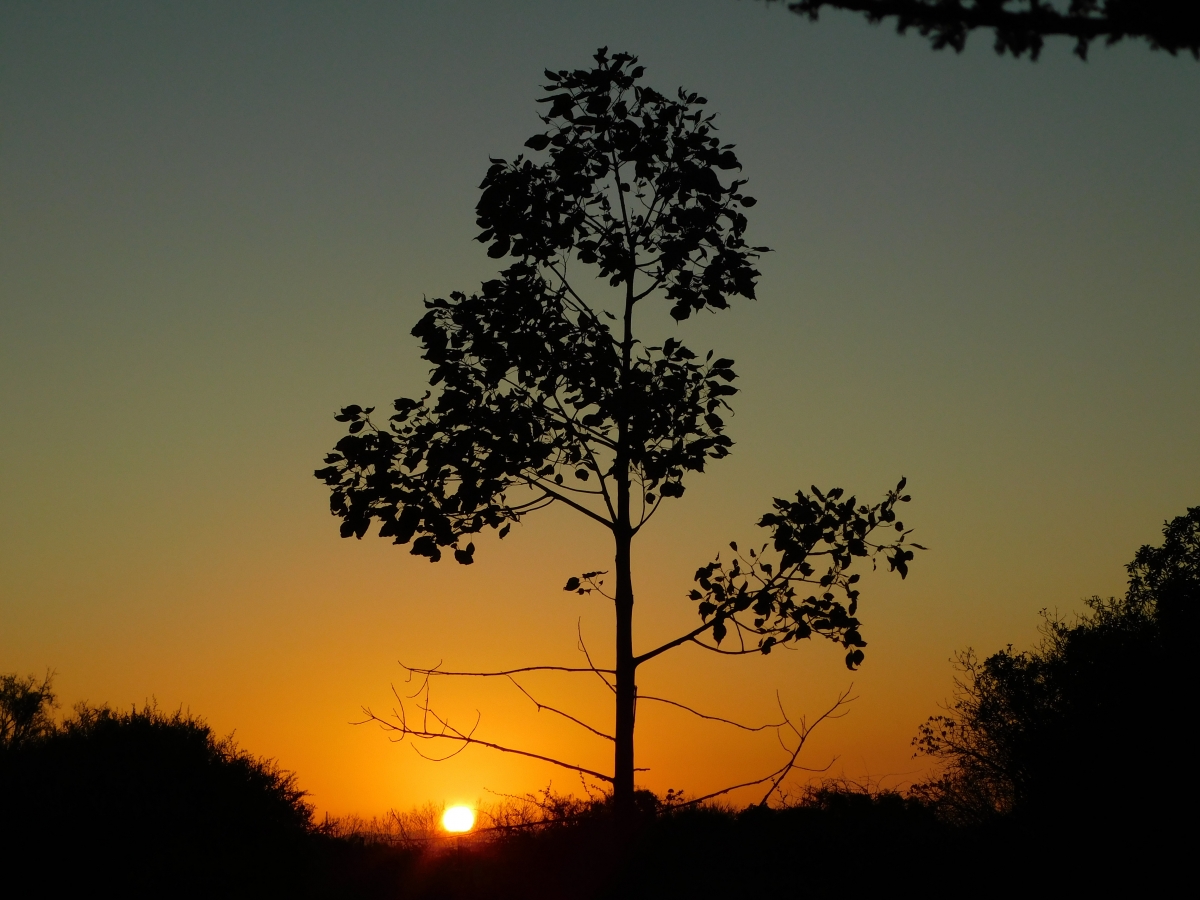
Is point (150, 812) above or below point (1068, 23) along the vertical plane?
below

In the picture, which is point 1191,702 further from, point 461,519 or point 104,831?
point 104,831

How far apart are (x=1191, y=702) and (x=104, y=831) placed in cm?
2031

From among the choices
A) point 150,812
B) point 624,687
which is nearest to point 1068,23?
point 624,687

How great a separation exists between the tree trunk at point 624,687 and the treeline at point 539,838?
1.49 ft

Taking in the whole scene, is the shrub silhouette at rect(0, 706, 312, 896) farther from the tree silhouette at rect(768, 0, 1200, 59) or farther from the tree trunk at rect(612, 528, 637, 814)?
the tree silhouette at rect(768, 0, 1200, 59)

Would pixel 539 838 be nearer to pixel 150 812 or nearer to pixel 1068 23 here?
pixel 150 812

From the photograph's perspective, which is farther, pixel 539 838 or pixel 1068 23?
pixel 539 838

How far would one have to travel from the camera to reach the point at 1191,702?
21.3m

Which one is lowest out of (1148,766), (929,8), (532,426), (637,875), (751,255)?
(637,875)

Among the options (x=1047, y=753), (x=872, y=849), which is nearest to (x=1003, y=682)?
(x=1047, y=753)

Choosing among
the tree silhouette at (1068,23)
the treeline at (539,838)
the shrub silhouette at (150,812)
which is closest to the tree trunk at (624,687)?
the treeline at (539,838)

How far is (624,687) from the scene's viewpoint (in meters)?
12.3

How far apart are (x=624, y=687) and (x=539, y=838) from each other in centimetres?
261

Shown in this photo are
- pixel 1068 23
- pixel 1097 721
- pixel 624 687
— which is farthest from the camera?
pixel 1097 721
